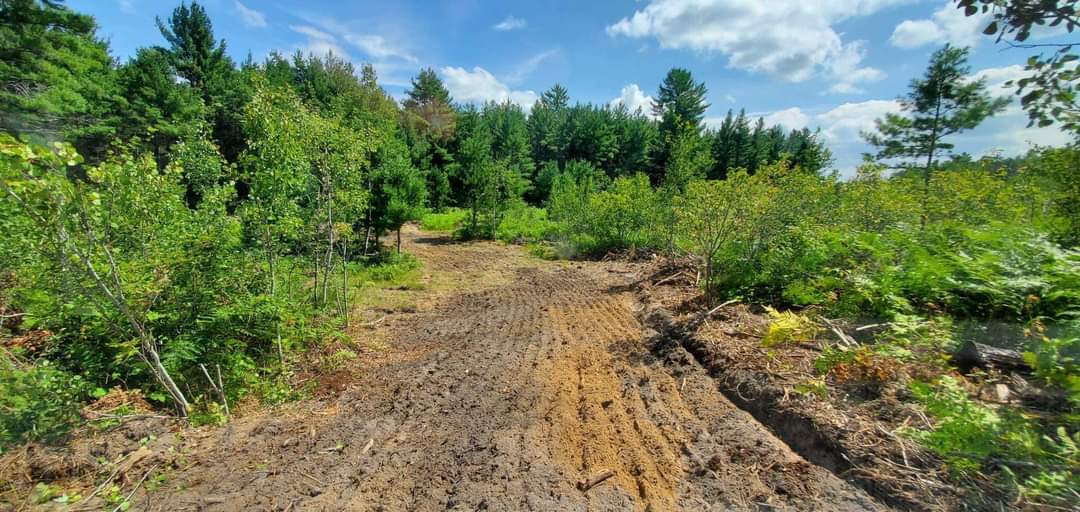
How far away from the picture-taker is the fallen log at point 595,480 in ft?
9.49

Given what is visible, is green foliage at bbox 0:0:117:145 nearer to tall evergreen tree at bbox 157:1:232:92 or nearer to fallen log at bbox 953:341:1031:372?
tall evergreen tree at bbox 157:1:232:92

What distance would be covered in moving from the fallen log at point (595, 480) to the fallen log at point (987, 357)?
3.26m

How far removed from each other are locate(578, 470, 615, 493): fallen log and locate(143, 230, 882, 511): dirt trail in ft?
0.16

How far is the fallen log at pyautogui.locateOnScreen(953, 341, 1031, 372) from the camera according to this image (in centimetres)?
328

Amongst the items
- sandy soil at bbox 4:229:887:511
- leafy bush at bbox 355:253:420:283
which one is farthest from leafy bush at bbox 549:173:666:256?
sandy soil at bbox 4:229:887:511

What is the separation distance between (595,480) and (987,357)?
3518 millimetres

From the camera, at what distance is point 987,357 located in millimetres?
3402

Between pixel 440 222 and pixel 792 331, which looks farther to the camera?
pixel 440 222

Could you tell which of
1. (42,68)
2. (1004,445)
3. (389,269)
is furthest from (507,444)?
(42,68)

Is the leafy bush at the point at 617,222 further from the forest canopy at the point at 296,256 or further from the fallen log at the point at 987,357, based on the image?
the fallen log at the point at 987,357

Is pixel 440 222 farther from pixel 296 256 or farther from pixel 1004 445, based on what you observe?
pixel 1004 445

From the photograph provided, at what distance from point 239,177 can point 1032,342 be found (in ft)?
25.6

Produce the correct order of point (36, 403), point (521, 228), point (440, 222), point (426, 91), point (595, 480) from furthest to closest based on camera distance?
point (426, 91) → point (440, 222) → point (521, 228) → point (36, 403) → point (595, 480)

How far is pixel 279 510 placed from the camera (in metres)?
2.71
